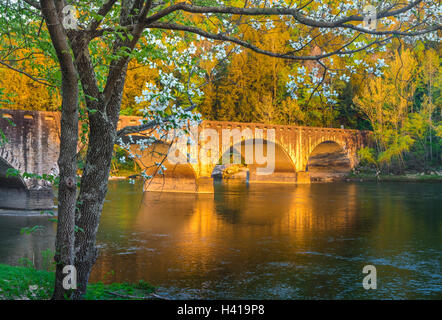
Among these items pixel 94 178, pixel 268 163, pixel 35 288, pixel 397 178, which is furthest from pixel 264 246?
pixel 397 178

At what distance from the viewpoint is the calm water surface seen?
43.0 ft

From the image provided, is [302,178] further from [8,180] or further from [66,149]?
[66,149]

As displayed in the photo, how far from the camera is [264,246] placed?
1870 centimetres

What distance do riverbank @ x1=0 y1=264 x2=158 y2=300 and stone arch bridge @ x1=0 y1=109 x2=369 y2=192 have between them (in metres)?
3.63

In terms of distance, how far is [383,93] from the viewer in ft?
170

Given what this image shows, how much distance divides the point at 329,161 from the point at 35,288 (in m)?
53.9

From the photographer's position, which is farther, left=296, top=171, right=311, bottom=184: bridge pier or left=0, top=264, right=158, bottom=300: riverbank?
left=296, top=171, right=311, bottom=184: bridge pier

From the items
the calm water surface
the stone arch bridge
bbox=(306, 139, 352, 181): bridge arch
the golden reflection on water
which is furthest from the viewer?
bbox=(306, 139, 352, 181): bridge arch

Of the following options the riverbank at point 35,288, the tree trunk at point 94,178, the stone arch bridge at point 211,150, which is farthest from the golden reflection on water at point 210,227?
the tree trunk at point 94,178

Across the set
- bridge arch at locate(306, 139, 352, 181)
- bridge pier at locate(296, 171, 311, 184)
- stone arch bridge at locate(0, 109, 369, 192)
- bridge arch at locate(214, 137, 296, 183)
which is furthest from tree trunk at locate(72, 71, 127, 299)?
bridge arch at locate(306, 139, 352, 181)

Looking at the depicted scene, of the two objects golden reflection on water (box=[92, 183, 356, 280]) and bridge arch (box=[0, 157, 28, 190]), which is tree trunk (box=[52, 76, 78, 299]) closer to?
golden reflection on water (box=[92, 183, 356, 280])
